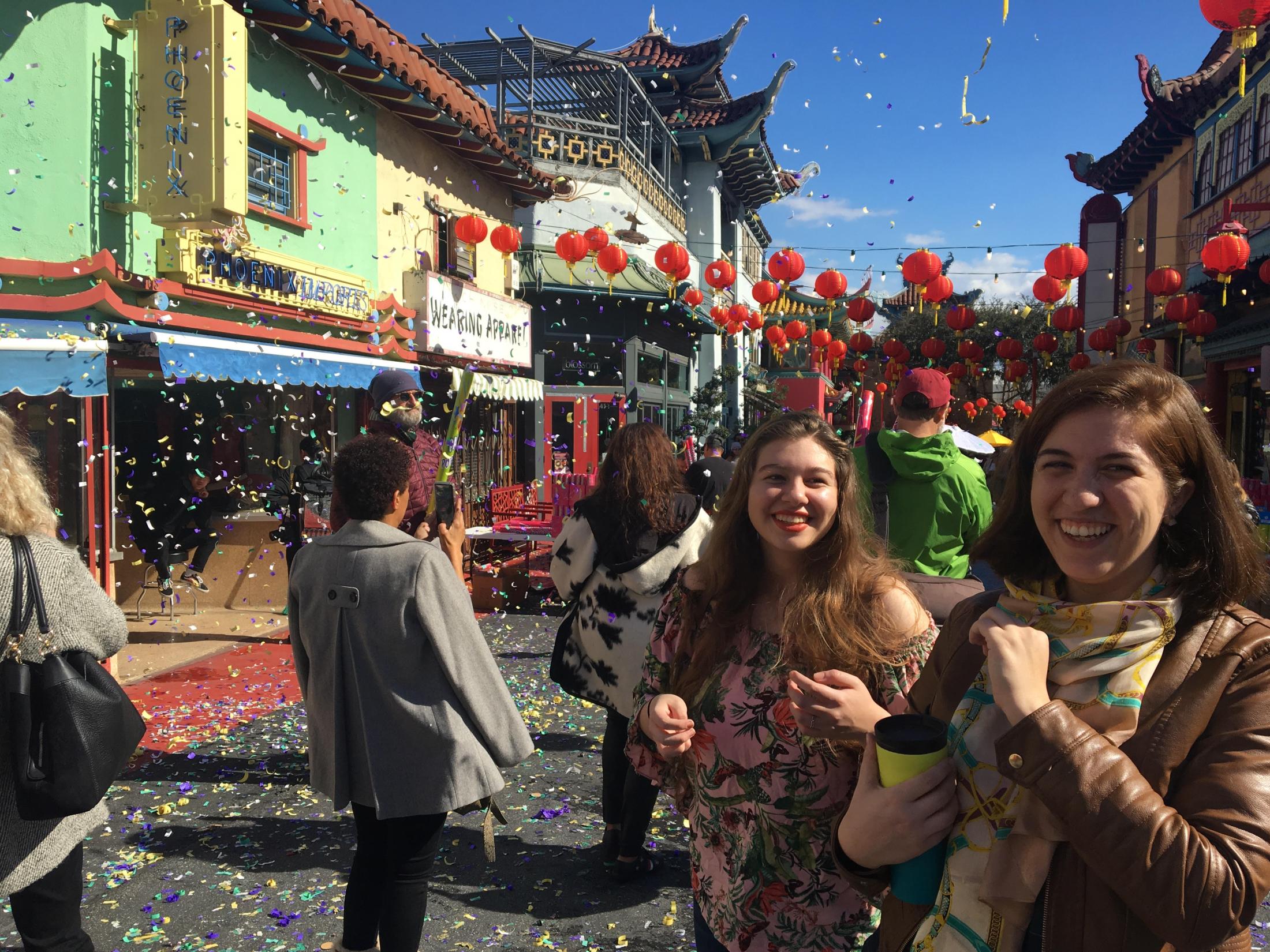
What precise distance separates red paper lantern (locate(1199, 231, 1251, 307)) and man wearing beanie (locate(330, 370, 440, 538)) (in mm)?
10133

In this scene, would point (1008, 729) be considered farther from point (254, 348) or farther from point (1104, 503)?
point (254, 348)

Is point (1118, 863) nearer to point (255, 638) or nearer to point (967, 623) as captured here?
point (967, 623)

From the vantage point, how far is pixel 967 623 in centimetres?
148

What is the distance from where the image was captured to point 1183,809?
1127mm

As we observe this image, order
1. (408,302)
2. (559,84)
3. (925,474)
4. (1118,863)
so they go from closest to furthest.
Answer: (1118,863) < (925,474) < (408,302) < (559,84)

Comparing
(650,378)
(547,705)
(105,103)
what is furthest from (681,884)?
(650,378)

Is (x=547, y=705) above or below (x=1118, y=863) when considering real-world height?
below

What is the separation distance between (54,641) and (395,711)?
Result: 3.03 feet

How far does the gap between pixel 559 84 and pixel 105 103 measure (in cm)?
1348

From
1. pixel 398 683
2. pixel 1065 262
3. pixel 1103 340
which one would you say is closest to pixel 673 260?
pixel 1065 262

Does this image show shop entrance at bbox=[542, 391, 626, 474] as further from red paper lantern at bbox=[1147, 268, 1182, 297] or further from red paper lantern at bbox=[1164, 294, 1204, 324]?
red paper lantern at bbox=[1164, 294, 1204, 324]

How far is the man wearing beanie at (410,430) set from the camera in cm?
421

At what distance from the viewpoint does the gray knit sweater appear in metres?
2.22

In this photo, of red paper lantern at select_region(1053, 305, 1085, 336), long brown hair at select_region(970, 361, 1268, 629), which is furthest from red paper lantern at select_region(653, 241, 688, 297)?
long brown hair at select_region(970, 361, 1268, 629)
